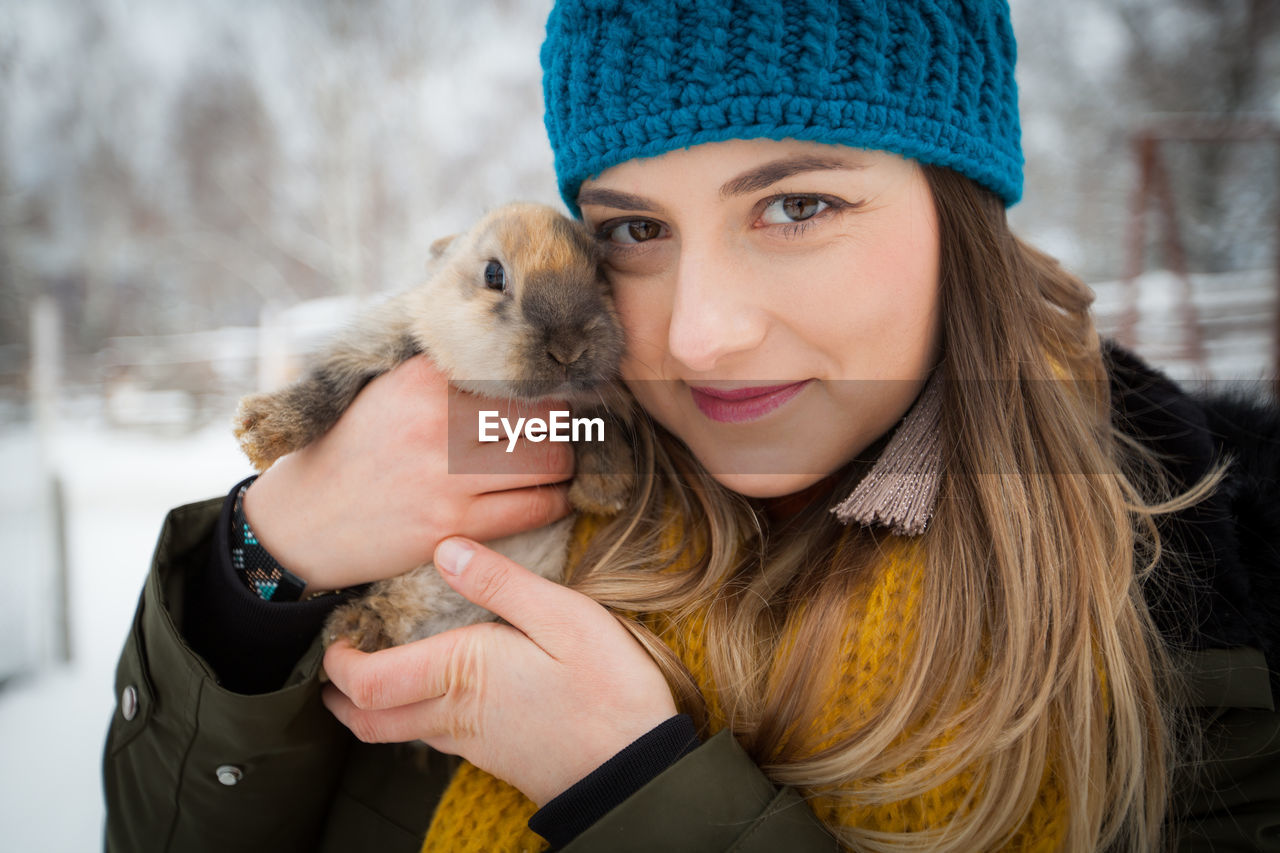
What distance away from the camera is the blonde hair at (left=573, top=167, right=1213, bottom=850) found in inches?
39.4

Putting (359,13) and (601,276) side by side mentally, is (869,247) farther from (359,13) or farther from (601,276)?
(359,13)

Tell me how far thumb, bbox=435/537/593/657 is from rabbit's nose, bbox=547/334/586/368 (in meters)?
0.37

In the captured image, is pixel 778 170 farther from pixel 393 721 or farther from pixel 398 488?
pixel 393 721

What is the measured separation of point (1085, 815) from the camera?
964mm

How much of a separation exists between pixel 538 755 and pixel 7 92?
387cm

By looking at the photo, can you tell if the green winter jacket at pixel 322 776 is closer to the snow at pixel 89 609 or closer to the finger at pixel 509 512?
the finger at pixel 509 512

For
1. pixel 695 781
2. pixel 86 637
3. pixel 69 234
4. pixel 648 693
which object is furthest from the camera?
pixel 69 234

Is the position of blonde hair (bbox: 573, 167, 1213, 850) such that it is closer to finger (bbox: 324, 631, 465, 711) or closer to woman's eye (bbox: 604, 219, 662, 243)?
finger (bbox: 324, 631, 465, 711)

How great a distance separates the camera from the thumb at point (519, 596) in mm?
1124

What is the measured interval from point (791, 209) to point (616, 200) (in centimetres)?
28

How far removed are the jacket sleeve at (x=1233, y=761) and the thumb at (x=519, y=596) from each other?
92 centimetres

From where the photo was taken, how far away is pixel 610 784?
39.4 inches

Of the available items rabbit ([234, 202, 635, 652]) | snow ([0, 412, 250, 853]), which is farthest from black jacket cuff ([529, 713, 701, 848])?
snow ([0, 412, 250, 853])

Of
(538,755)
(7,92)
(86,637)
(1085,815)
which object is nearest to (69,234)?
(7,92)
